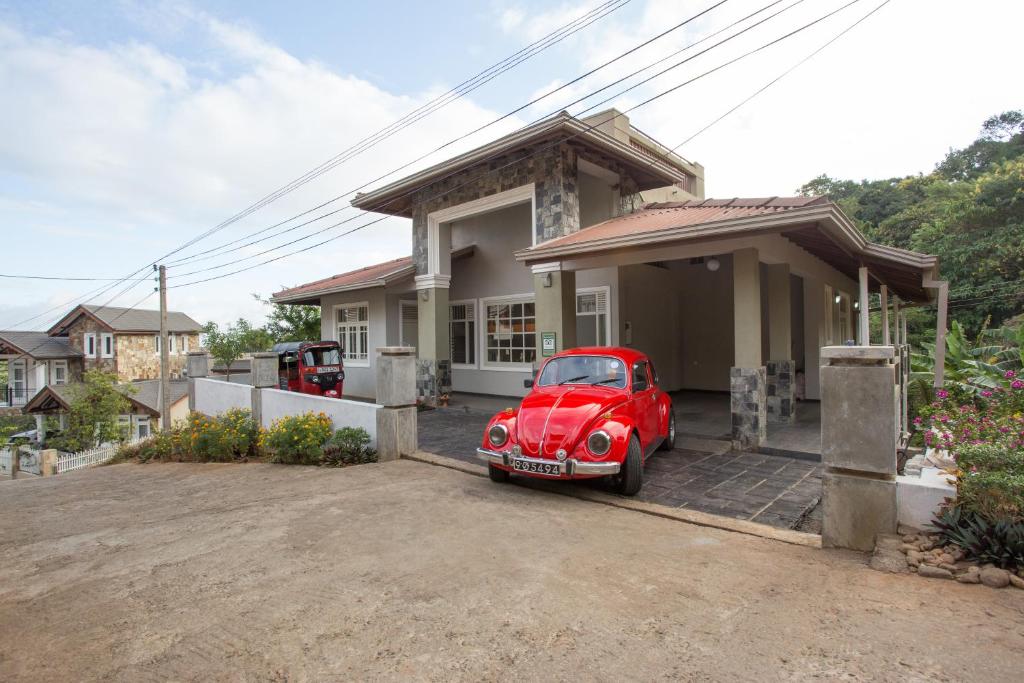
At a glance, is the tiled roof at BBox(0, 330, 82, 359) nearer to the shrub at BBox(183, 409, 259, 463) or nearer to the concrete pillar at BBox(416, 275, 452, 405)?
the shrub at BBox(183, 409, 259, 463)

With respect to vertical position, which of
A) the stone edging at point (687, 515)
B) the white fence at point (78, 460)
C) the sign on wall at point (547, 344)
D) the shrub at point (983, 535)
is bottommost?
the white fence at point (78, 460)

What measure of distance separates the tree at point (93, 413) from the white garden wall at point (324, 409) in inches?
636

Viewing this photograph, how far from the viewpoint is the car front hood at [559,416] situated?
550cm

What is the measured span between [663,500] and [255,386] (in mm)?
9457

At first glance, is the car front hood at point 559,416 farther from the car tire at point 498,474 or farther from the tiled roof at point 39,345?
the tiled roof at point 39,345

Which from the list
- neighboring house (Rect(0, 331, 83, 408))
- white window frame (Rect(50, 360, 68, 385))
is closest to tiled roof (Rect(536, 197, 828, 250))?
neighboring house (Rect(0, 331, 83, 408))

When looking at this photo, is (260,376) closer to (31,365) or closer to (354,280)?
(354,280)

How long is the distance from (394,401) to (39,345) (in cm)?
3487

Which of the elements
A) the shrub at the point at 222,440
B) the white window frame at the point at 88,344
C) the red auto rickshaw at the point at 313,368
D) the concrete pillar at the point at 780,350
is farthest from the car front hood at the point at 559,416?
the white window frame at the point at 88,344

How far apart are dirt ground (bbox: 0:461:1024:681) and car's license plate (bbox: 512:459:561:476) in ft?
1.19

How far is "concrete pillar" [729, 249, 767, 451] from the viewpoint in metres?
7.74

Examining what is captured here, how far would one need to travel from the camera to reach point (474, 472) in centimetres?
688

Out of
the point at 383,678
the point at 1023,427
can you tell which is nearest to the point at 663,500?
the point at 1023,427

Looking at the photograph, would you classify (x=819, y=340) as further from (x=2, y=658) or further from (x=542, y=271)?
(x=2, y=658)
